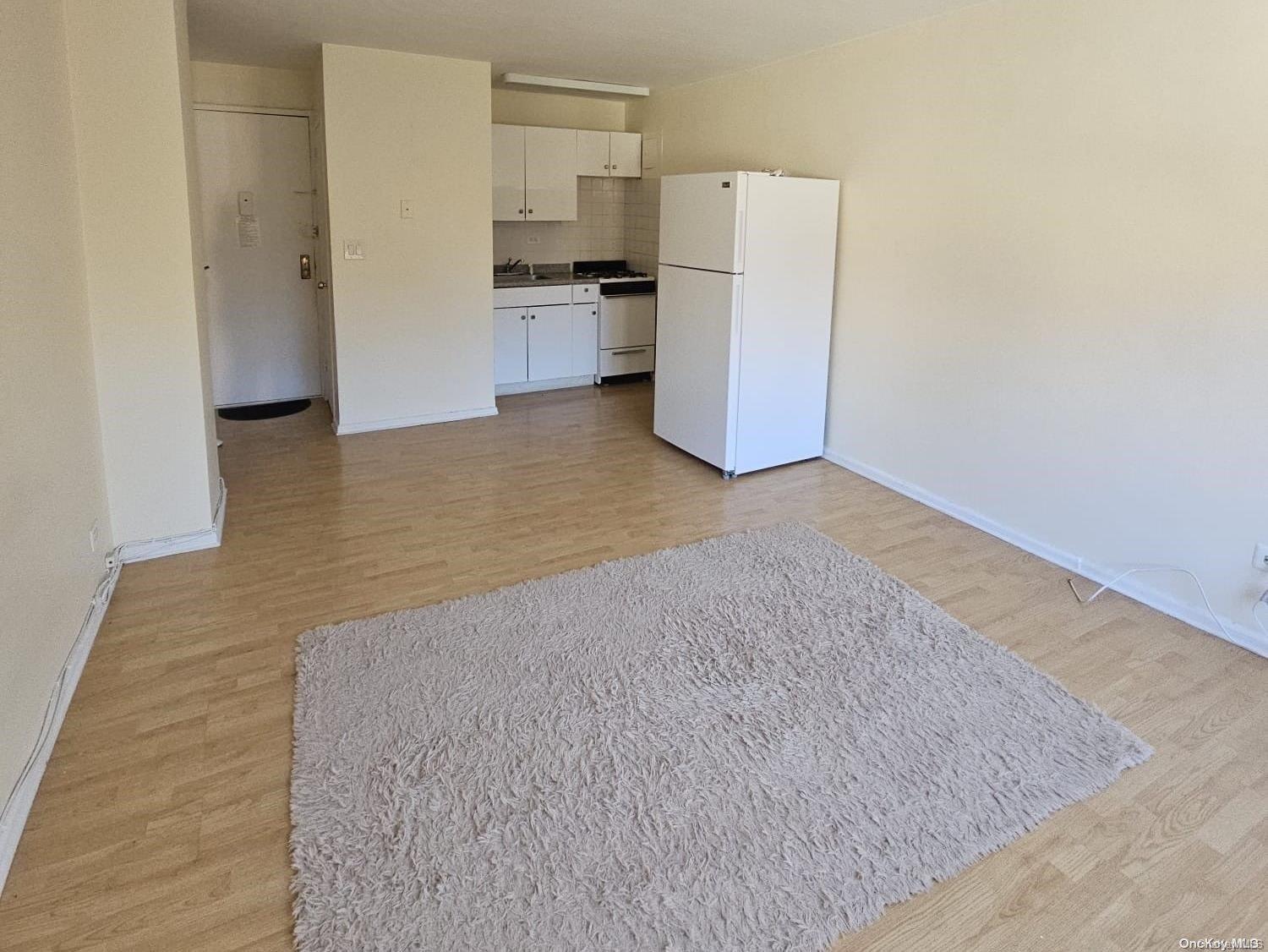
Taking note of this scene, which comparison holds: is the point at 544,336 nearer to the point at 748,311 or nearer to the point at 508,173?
the point at 508,173

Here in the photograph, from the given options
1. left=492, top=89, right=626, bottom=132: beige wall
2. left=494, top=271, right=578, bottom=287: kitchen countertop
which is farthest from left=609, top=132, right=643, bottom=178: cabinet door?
left=494, top=271, right=578, bottom=287: kitchen countertop

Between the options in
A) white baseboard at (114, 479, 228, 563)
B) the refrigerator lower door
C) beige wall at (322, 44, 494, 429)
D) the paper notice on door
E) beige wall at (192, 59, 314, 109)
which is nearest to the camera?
white baseboard at (114, 479, 228, 563)

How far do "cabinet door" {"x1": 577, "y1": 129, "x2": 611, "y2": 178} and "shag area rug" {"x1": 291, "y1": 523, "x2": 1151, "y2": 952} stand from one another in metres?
4.43

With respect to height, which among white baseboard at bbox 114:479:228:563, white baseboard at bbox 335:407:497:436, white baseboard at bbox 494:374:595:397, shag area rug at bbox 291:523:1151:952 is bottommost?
shag area rug at bbox 291:523:1151:952

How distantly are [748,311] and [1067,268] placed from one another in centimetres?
156

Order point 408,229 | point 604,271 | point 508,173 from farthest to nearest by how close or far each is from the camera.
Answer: point 604,271
point 508,173
point 408,229

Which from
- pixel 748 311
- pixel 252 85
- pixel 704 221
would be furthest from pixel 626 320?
pixel 252 85

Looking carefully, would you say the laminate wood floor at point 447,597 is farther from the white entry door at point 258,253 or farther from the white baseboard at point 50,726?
the white entry door at point 258,253

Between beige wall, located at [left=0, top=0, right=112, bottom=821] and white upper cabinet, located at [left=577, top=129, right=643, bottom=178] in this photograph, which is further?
white upper cabinet, located at [left=577, top=129, right=643, bottom=178]

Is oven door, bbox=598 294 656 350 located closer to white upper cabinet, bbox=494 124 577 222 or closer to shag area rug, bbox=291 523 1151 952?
white upper cabinet, bbox=494 124 577 222

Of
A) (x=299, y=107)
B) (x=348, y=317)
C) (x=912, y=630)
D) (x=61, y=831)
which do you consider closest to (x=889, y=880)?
(x=912, y=630)

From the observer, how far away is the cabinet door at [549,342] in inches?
254

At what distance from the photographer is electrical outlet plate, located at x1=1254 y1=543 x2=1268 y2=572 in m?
2.91

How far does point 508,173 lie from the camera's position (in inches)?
248
